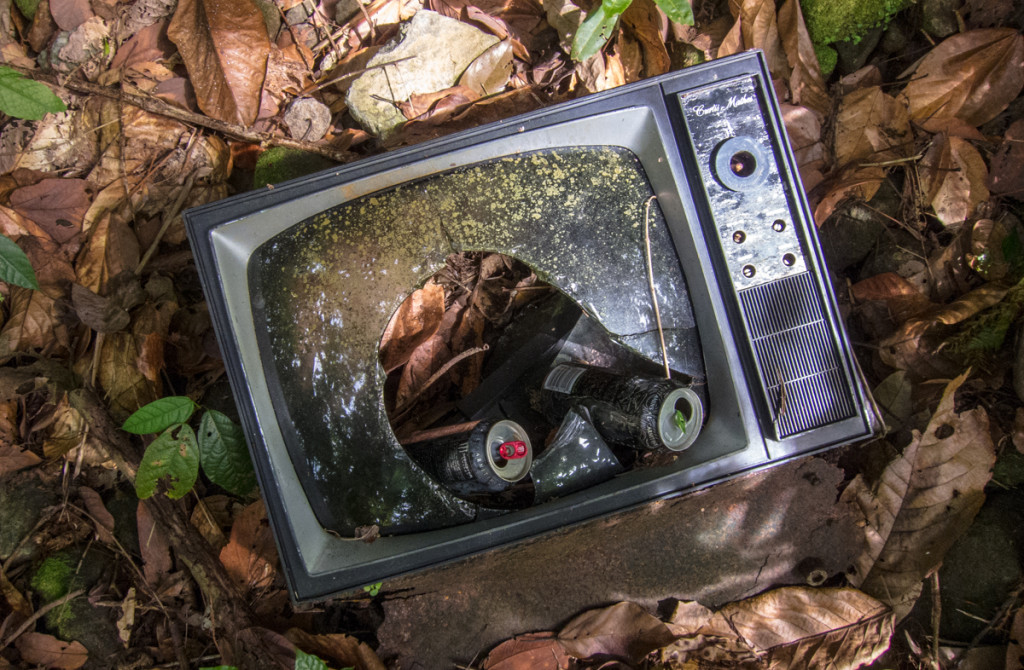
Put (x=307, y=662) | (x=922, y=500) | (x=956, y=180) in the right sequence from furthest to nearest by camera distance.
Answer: (x=956, y=180), (x=922, y=500), (x=307, y=662)

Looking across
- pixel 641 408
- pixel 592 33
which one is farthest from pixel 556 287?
pixel 592 33

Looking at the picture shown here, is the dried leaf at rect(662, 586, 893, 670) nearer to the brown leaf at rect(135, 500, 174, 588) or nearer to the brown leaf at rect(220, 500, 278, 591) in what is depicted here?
the brown leaf at rect(220, 500, 278, 591)

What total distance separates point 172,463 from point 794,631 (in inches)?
57.5

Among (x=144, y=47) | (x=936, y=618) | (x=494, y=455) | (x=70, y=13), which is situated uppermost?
(x=70, y=13)

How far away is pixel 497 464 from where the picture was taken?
1.20m

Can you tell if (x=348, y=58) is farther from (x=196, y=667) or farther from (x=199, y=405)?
(x=196, y=667)

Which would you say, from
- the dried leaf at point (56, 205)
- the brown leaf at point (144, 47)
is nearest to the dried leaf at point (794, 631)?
the dried leaf at point (56, 205)

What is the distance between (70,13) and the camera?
176 cm

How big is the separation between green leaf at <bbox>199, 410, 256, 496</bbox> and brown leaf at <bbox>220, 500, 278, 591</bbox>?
0.11m

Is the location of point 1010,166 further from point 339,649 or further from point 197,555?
point 197,555

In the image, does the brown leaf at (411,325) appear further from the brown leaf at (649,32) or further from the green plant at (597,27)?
the brown leaf at (649,32)

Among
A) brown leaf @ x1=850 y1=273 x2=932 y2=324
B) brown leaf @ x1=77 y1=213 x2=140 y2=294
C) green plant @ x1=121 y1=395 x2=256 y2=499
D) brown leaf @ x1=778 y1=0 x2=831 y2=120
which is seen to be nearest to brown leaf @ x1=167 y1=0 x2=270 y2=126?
brown leaf @ x1=77 y1=213 x2=140 y2=294

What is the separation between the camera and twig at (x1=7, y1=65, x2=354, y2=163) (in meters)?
1.73

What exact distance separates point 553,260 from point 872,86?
3.61 feet
